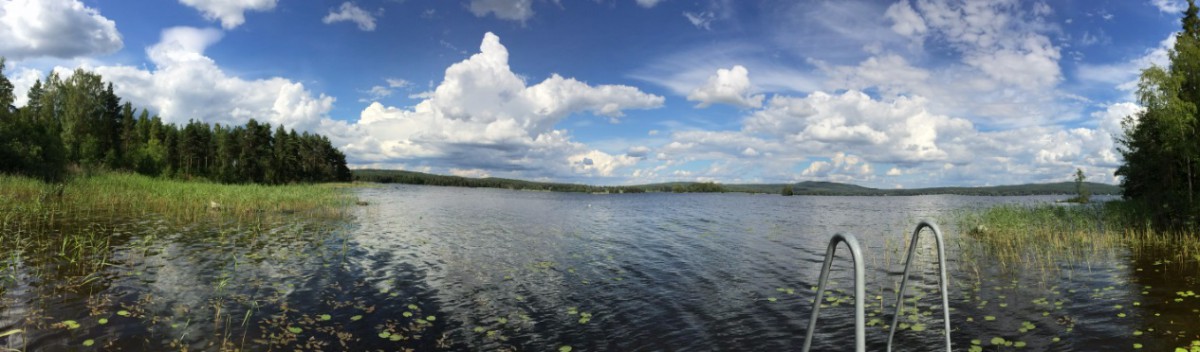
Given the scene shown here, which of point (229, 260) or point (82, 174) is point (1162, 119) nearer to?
point (229, 260)

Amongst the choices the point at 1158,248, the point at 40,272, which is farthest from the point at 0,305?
the point at 1158,248

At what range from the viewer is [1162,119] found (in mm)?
27062

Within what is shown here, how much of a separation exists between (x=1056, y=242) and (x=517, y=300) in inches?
1171

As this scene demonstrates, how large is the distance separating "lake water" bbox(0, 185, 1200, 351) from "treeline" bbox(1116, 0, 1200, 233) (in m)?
7.16

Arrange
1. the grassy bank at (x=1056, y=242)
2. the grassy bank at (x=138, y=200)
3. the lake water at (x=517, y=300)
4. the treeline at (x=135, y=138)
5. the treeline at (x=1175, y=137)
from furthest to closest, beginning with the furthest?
the treeline at (x=135, y=138), the grassy bank at (x=138, y=200), the treeline at (x=1175, y=137), the grassy bank at (x=1056, y=242), the lake water at (x=517, y=300)

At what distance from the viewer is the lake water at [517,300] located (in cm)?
1167

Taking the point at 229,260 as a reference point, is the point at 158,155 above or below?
above

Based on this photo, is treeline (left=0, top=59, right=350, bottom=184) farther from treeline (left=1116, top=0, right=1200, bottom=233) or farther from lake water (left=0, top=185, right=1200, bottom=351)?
treeline (left=1116, top=0, right=1200, bottom=233)

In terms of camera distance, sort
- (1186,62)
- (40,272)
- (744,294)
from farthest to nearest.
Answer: (1186,62)
(744,294)
(40,272)

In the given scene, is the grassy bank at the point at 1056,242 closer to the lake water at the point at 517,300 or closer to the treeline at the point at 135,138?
the lake water at the point at 517,300

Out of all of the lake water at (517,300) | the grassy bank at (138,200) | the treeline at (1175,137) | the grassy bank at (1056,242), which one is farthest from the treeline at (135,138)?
the treeline at (1175,137)

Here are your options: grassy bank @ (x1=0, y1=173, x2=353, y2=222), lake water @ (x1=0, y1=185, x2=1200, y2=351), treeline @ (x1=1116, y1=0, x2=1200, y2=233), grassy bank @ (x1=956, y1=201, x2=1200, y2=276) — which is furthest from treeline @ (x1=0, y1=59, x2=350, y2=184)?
treeline @ (x1=1116, y1=0, x2=1200, y2=233)

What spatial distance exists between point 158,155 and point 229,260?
9127 cm

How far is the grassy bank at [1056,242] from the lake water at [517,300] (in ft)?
3.61
